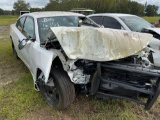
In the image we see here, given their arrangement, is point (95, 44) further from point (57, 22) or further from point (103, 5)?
point (103, 5)

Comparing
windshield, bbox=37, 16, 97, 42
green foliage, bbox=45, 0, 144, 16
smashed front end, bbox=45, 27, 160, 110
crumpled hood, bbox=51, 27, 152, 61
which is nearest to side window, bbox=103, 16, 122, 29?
windshield, bbox=37, 16, 97, 42

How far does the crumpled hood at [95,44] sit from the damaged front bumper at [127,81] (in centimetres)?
17

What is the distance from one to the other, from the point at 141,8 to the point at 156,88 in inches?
2288

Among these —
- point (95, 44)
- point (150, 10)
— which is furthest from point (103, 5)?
point (95, 44)

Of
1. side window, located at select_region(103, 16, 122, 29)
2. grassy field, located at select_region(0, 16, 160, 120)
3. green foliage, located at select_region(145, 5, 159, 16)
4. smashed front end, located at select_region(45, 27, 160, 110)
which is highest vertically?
green foliage, located at select_region(145, 5, 159, 16)

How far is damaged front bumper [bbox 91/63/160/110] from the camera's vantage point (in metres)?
2.44

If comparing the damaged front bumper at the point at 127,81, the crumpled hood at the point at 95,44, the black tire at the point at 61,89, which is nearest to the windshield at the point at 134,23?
the crumpled hood at the point at 95,44

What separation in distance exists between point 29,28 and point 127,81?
2.58m

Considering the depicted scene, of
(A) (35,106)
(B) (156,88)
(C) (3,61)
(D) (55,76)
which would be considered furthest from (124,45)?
(C) (3,61)

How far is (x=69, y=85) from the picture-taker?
2830 mm

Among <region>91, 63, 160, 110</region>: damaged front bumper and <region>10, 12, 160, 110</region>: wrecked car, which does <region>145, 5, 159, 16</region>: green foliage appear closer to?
<region>10, 12, 160, 110</region>: wrecked car

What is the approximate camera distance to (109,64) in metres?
2.51

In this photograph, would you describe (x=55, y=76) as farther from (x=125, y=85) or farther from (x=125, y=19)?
(x=125, y=19)

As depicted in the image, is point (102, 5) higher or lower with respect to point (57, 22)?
higher
